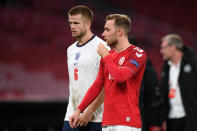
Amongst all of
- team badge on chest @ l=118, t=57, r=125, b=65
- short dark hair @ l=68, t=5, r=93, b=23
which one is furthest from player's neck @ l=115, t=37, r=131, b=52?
short dark hair @ l=68, t=5, r=93, b=23

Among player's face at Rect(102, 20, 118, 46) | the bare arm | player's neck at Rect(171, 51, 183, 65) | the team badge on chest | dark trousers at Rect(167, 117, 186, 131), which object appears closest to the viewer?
the team badge on chest

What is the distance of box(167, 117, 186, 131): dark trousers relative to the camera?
5.97m

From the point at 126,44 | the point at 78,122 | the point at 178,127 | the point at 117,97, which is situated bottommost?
the point at 178,127

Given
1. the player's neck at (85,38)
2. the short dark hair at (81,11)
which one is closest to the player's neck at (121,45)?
the player's neck at (85,38)

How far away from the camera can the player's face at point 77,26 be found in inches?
177

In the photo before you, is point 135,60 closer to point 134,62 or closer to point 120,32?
point 134,62

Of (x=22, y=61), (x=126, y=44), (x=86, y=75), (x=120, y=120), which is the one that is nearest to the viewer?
(x=120, y=120)

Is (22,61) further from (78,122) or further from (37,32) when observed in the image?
(78,122)

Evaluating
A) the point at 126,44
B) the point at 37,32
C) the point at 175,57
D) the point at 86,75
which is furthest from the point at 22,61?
the point at 126,44

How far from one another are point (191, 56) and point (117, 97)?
9.30ft

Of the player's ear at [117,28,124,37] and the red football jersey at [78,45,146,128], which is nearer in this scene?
the red football jersey at [78,45,146,128]

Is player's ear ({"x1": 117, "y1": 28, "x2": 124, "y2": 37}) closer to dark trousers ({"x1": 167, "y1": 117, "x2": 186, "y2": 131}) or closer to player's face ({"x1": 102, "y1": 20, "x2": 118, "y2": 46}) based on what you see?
player's face ({"x1": 102, "y1": 20, "x2": 118, "y2": 46})

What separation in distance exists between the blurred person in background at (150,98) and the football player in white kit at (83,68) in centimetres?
165

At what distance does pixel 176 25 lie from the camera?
48.3ft
